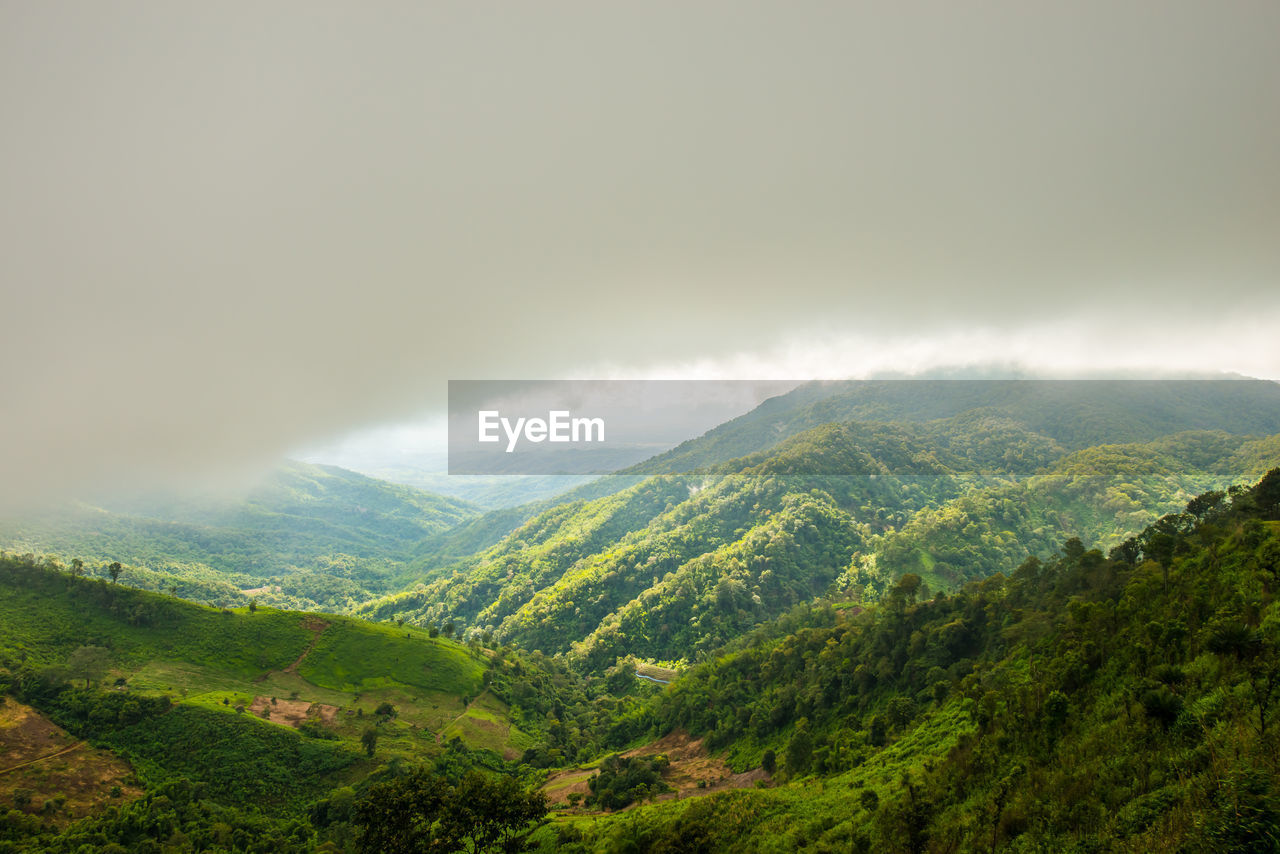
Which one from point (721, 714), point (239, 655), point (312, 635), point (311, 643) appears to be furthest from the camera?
point (312, 635)

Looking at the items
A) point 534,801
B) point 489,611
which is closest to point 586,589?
point 489,611

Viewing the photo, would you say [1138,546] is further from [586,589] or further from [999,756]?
[586,589]

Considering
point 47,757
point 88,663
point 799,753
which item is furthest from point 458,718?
point 799,753

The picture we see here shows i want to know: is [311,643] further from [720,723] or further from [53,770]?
[720,723]

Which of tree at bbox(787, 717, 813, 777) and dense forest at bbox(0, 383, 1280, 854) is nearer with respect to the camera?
dense forest at bbox(0, 383, 1280, 854)

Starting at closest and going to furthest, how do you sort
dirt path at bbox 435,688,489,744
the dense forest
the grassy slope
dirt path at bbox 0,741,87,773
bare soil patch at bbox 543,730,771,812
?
the dense forest < dirt path at bbox 0,741,87,773 < bare soil patch at bbox 543,730,771,812 < the grassy slope < dirt path at bbox 435,688,489,744

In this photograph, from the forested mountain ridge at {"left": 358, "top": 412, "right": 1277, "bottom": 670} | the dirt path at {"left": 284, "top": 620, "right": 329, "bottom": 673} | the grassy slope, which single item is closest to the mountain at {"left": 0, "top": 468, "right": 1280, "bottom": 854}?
the grassy slope

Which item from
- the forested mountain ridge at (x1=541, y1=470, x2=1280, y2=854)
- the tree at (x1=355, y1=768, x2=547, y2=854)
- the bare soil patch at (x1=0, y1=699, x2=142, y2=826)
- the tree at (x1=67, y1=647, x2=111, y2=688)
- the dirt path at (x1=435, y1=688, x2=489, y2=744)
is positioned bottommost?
the dirt path at (x1=435, y1=688, x2=489, y2=744)

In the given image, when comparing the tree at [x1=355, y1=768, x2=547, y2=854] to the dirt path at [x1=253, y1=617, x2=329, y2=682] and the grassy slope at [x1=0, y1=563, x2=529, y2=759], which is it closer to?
the grassy slope at [x1=0, y1=563, x2=529, y2=759]

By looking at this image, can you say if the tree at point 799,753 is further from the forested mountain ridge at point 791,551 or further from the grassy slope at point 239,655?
the forested mountain ridge at point 791,551
